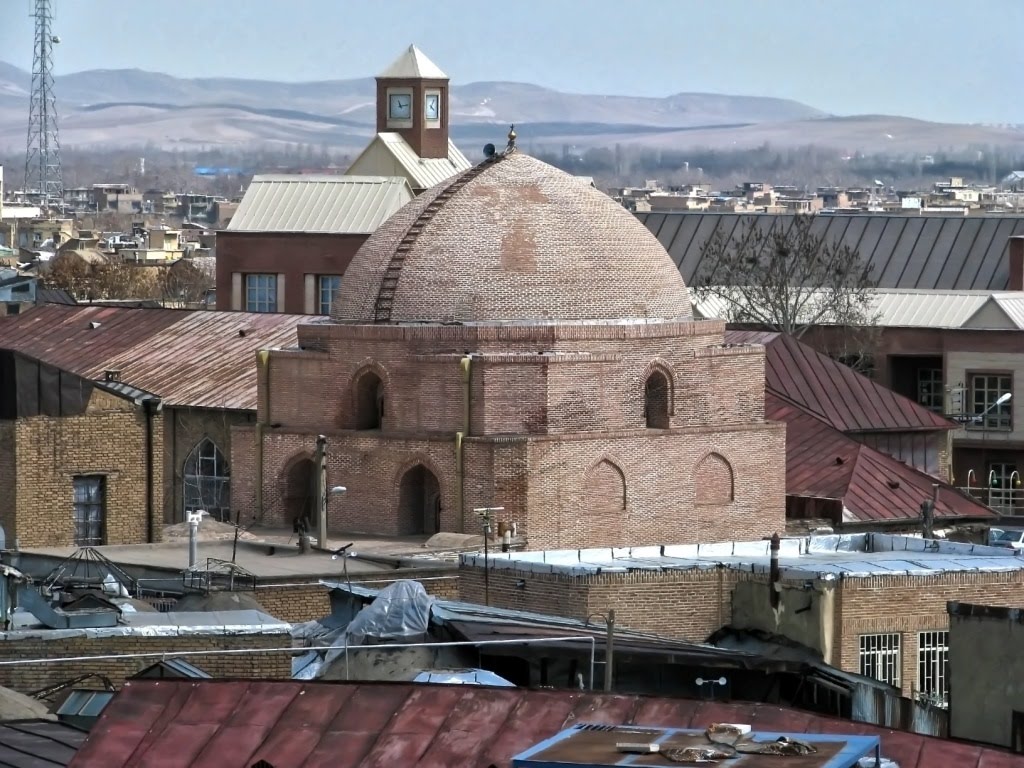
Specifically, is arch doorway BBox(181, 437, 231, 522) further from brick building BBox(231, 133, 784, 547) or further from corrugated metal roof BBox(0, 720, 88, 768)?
corrugated metal roof BBox(0, 720, 88, 768)

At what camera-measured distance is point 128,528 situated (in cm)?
3603

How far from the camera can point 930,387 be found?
6159 cm

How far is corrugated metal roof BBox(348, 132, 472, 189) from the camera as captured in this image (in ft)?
214

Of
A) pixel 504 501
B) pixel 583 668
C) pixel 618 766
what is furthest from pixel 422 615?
pixel 504 501

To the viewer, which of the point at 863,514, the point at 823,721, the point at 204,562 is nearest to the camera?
the point at 823,721

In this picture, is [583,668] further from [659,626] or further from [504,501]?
[504,501]

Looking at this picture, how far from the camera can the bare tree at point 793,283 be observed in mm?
61844

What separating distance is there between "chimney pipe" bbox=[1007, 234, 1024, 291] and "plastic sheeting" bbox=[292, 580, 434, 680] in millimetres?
41958

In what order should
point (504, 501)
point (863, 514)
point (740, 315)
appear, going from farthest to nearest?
point (740, 315)
point (863, 514)
point (504, 501)

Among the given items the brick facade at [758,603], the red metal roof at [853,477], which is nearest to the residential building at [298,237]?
the red metal roof at [853,477]

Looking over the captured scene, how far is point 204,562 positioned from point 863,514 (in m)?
11.0

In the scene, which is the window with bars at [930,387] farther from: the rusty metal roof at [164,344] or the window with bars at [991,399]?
the rusty metal roof at [164,344]

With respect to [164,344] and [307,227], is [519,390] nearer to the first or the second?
[164,344]

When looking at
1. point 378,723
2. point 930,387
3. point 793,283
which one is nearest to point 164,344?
point 930,387
